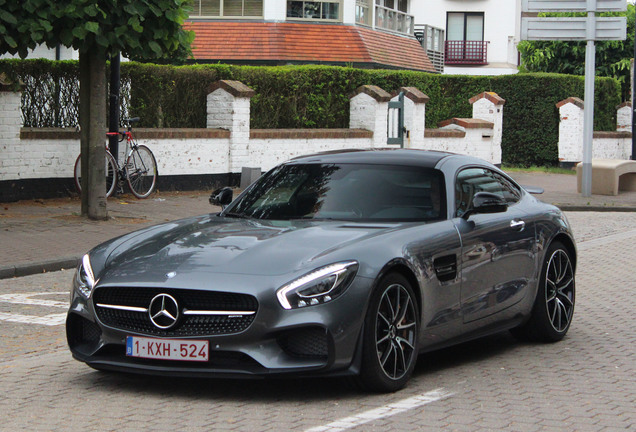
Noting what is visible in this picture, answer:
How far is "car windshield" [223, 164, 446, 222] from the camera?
737cm

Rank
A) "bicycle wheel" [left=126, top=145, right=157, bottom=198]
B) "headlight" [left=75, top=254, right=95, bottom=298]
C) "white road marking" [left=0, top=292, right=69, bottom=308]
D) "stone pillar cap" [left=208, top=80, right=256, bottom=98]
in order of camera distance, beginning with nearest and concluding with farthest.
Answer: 1. "headlight" [left=75, top=254, right=95, bottom=298]
2. "white road marking" [left=0, top=292, right=69, bottom=308]
3. "bicycle wheel" [left=126, top=145, right=157, bottom=198]
4. "stone pillar cap" [left=208, top=80, right=256, bottom=98]

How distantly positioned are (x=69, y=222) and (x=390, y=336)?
10.7 metres

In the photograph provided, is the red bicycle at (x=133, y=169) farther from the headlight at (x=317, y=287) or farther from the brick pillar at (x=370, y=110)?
the headlight at (x=317, y=287)

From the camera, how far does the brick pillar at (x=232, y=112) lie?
23969 mm

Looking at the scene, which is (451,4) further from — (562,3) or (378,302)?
Answer: (378,302)

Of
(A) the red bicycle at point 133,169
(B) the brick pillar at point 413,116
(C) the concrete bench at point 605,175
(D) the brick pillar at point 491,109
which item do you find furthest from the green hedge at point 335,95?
(C) the concrete bench at point 605,175

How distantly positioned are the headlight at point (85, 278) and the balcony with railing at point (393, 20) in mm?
37241

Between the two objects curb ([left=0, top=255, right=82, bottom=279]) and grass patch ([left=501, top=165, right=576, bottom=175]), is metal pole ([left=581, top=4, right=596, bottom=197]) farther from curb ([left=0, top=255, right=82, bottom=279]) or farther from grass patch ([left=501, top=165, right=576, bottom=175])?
curb ([left=0, top=255, right=82, bottom=279])

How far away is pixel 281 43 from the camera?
130ft

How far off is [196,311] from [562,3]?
2154 centimetres

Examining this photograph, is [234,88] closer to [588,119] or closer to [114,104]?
[114,104]

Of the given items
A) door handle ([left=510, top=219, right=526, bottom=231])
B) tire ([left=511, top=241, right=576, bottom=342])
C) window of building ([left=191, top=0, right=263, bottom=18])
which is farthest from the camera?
window of building ([left=191, top=0, right=263, bottom=18])

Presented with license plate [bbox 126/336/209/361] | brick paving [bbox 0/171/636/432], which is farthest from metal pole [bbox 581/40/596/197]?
license plate [bbox 126/336/209/361]

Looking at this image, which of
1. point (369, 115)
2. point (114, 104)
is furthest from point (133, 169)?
point (369, 115)
